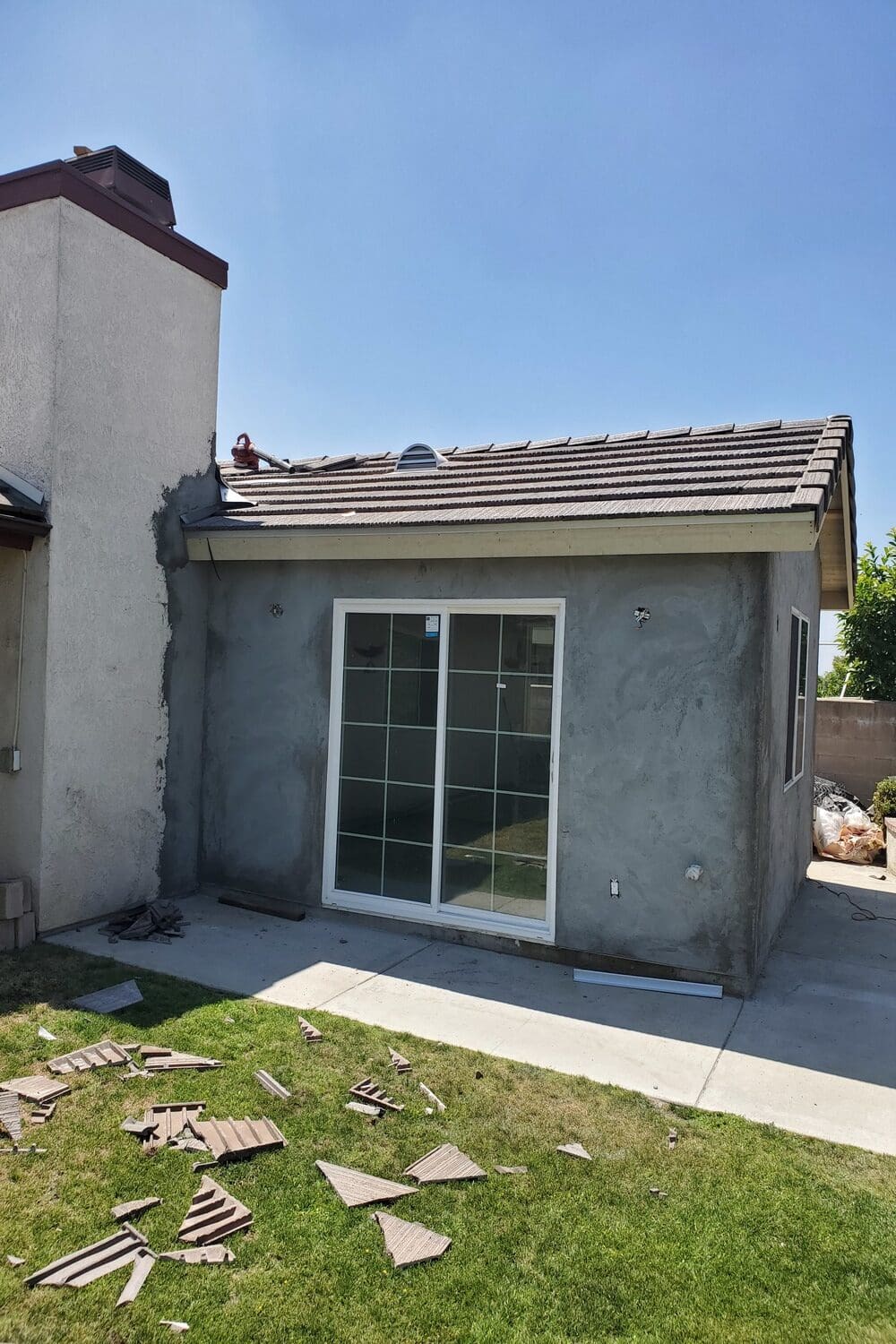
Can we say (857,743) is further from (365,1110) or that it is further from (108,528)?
(365,1110)

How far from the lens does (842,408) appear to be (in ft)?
27.3

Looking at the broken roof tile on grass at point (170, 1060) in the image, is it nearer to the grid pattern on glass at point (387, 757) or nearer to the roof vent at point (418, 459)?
the grid pattern on glass at point (387, 757)

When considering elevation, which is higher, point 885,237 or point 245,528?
point 885,237

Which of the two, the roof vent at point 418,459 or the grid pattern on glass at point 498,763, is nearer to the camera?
the grid pattern on glass at point 498,763

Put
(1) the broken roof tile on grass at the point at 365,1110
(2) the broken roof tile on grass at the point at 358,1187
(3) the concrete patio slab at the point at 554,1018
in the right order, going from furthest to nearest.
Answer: (3) the concrete patio slab at the point at 554,1018 < (1) the broken roof tile on grass at the point at 365,1110 < (2) the broken roof tile on grass at the point at 358,1187

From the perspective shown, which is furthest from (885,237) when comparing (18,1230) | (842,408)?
(18,1230)

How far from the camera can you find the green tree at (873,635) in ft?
46.0

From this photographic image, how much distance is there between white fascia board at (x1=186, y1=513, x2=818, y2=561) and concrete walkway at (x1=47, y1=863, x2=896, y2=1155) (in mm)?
3046

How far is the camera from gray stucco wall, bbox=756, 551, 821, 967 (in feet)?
19.4

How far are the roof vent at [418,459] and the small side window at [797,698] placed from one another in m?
3.80

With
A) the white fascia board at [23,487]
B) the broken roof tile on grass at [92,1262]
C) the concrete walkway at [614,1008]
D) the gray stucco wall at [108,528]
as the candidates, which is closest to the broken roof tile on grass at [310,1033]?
the concrete walkway at [614,1008]

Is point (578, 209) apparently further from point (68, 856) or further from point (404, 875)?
point (68, 856)

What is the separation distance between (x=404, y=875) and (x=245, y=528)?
3221mm

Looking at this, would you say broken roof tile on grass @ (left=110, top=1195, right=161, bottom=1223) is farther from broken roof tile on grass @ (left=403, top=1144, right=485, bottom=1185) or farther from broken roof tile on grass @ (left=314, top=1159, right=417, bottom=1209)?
broken roof tile on grass @ (left=403, top=1144, right=485, bottom=1185)
